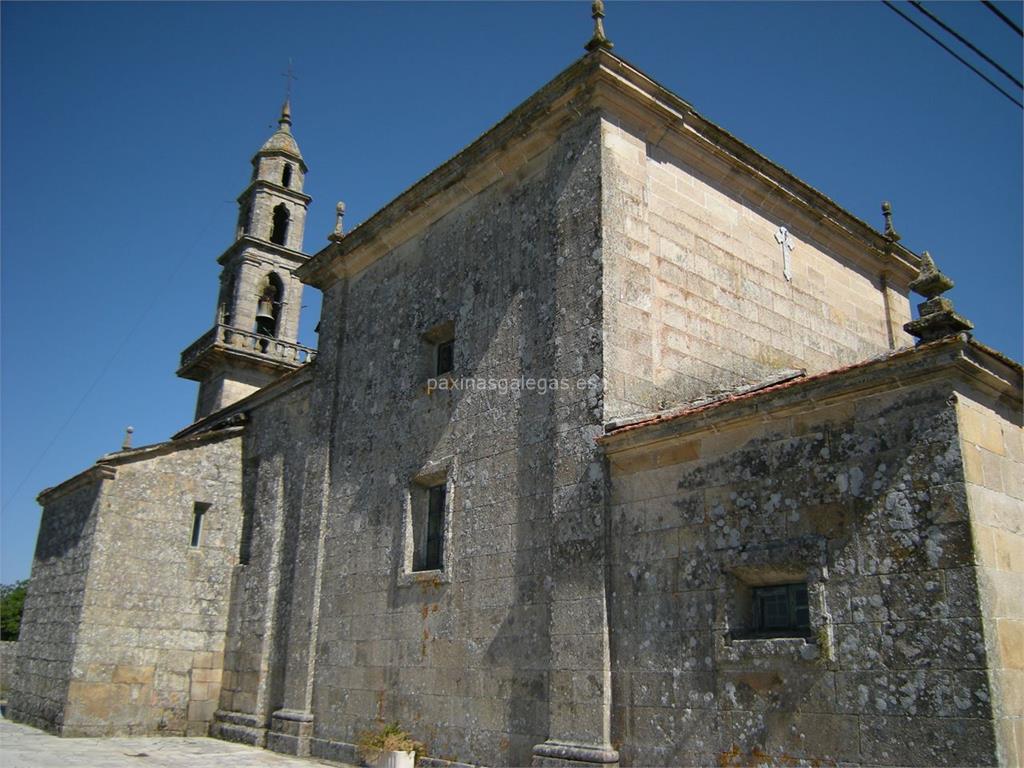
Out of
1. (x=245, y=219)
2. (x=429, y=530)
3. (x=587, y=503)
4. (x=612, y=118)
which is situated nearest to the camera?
(x=587, y=503)

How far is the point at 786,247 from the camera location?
35.2 feet

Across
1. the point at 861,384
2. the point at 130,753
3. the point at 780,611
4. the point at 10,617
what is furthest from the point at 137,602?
the point at 10,617

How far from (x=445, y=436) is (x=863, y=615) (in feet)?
17.4

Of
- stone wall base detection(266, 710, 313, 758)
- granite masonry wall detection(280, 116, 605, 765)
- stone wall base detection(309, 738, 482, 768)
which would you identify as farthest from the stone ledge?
stone wall base detection(266, 710, 313, 758)

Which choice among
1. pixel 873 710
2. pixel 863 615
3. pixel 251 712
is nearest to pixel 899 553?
pixel 863 615

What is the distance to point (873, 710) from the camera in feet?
17.6

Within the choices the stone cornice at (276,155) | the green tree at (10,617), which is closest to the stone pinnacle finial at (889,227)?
the stone cornice at (276,155)

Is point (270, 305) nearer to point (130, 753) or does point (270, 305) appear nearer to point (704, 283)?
point (130, 753)

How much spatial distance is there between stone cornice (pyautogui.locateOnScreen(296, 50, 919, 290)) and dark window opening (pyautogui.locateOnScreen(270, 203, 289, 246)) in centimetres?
891

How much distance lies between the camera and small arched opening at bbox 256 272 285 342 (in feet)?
68.0

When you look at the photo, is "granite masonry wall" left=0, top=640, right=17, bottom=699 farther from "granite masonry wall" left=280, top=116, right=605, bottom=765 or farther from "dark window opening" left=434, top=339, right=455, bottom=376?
"dark window opening" left=434, top=339, right=455, bottom=376

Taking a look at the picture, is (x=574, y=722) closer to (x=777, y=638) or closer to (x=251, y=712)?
(x=777, y=638)

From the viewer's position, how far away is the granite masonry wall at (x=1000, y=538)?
16.4ft

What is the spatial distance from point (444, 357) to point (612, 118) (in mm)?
3548
